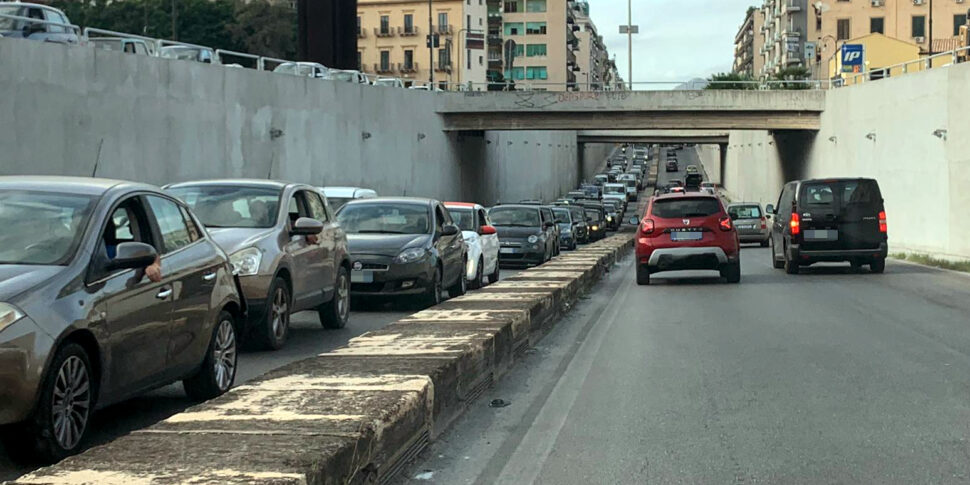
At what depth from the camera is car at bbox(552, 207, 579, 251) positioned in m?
40.6

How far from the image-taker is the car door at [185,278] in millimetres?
7953

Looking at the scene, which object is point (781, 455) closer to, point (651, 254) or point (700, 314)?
point (700, 314)

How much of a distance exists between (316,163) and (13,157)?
1968 cm

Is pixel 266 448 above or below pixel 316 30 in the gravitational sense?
below

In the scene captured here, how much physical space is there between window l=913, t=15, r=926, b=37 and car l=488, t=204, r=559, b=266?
258 feet

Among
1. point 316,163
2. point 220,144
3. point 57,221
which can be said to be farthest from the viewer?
point 316,163

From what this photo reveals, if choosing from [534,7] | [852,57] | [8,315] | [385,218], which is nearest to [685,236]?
[385,218]

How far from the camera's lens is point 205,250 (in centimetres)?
872

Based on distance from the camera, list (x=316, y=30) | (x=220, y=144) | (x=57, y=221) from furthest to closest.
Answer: (x=316, y=30), (x=220, y=144), (x=57, y=221)

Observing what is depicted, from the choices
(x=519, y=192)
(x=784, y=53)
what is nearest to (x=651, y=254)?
(x=519, y=192)

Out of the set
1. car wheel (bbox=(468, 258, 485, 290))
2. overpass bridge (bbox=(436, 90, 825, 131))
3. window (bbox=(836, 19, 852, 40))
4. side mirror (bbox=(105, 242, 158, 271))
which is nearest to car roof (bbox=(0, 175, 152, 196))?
side mirror (bbox=(105, 242, 158, 271))

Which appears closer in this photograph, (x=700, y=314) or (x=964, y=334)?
(x=964, y=334)

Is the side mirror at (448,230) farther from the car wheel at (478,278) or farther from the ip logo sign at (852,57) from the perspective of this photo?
the ip logo sign at (852,57)

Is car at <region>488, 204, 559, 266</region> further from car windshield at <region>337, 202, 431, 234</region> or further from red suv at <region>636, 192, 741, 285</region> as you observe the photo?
car windshield at <region>337, 202, 431, 234</region>
